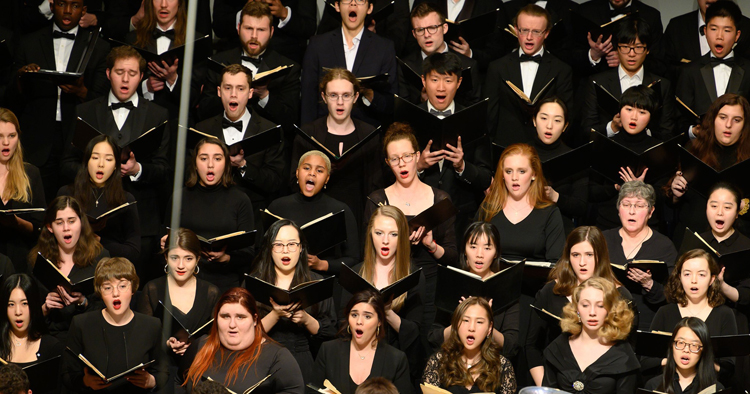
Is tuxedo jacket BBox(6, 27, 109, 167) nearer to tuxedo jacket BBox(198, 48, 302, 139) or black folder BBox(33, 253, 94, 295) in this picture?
tuxedo jacket BBox(198, 48, 302, 139)

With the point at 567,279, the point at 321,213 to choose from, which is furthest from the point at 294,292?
the point at 567,279

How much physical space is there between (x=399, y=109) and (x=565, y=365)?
1.48 m

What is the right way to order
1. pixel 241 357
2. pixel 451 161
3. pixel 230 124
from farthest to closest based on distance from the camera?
pixel 230 124 < pixel 451 161 < pixel 241 357

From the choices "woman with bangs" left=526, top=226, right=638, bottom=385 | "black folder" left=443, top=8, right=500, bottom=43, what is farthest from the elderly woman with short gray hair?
"black folder" left=443, top=8, right=500, bottom=43

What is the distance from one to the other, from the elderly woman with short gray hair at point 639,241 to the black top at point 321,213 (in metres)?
1.17

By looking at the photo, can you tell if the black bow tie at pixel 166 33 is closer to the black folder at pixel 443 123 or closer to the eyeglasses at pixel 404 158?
the black folder at pixel 443 123

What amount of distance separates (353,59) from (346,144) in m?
0.60

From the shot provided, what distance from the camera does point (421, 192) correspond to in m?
4.54

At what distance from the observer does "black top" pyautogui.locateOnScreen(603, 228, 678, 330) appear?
422 centimetres

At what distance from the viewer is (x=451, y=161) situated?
473cm

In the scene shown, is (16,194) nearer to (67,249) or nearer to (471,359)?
(67,249)

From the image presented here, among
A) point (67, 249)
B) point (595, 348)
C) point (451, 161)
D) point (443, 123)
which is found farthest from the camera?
point (451, 161)

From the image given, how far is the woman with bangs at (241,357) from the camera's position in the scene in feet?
11.9

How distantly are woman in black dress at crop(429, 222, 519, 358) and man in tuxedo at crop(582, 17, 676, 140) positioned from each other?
1.33 m
